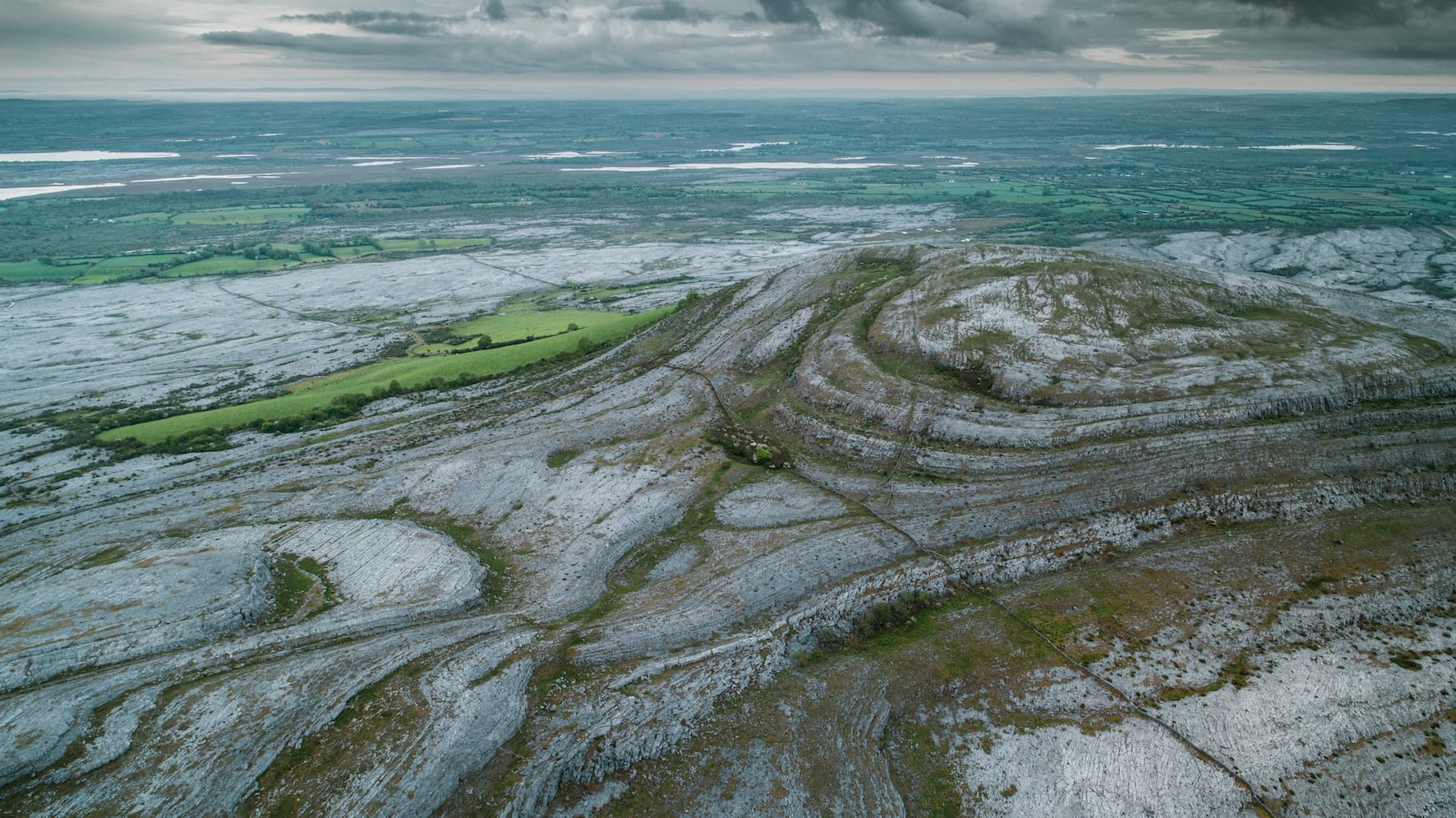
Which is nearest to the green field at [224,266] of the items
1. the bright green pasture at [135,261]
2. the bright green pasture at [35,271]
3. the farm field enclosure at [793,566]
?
the bright green pasture at [135,261]

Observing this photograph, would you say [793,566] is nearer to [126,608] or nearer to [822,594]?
[822,594]

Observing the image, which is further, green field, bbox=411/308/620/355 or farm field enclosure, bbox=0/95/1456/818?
green field, bbox=411/308/620/355

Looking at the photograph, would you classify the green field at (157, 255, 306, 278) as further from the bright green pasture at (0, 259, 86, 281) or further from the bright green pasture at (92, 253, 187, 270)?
the bright green pasture at (0, 259, 86, 281)

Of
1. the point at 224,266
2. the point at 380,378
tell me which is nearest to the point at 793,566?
the point at 380,378

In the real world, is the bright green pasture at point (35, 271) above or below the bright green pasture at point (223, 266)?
below

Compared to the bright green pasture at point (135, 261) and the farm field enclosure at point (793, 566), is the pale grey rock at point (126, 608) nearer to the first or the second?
the farm field enclosure at point (793, 566)

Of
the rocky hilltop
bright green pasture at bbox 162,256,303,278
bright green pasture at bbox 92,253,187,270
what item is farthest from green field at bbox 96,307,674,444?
bright green pasture at bbox 92,253,187,270

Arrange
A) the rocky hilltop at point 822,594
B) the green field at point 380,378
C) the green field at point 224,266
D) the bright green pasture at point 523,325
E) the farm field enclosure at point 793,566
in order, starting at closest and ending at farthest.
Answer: the rocky hilltop at point 822,594 < the farm field enclosure at point 793,566 < the green field at point 380,378 < the bright green pasture at point 523,325 < the green field at point 224,266
